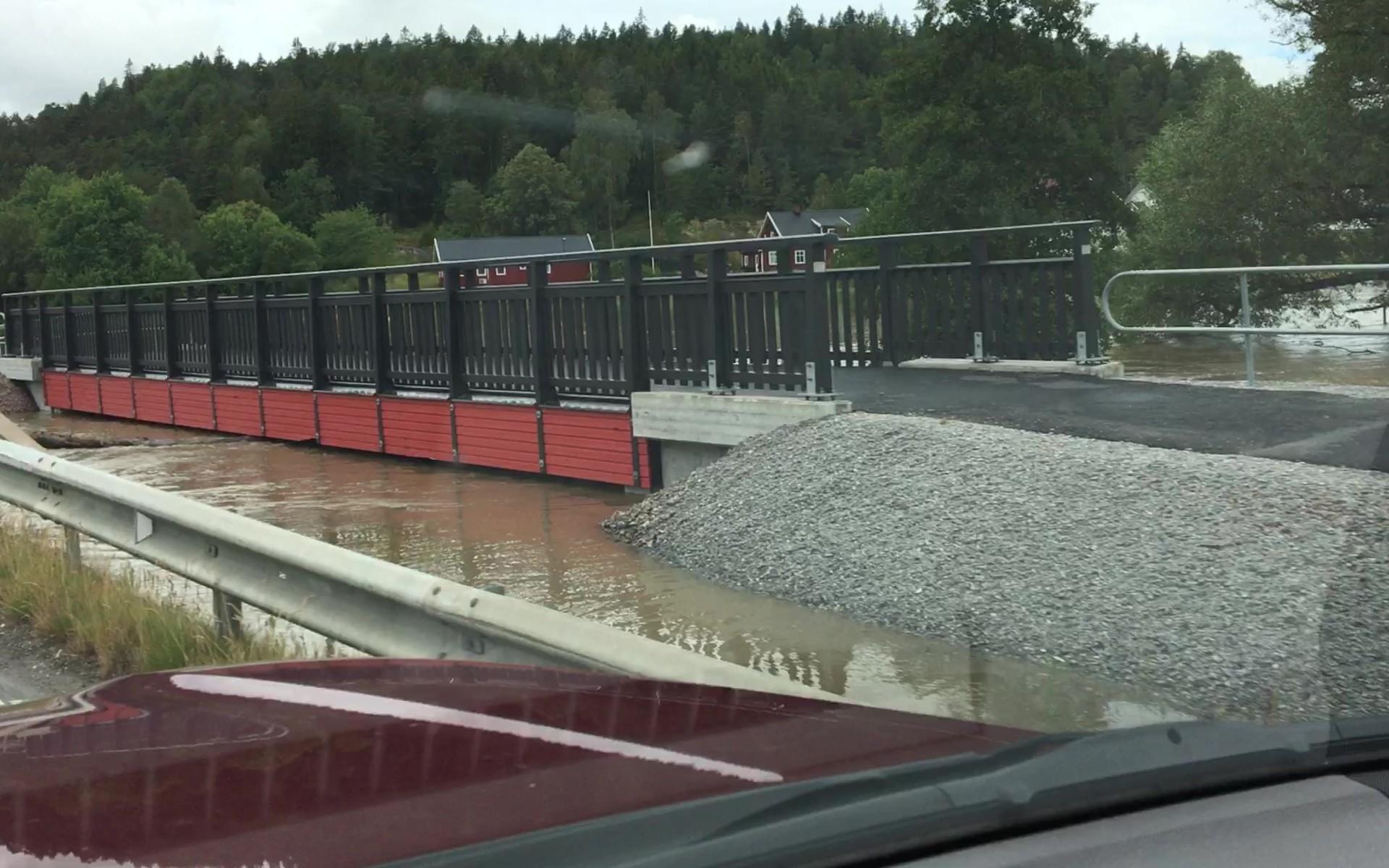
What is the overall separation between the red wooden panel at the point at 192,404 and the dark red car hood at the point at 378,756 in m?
18.5

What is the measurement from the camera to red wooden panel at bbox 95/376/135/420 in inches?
933

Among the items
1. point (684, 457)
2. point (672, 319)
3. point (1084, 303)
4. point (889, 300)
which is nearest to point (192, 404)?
point (889, 300)

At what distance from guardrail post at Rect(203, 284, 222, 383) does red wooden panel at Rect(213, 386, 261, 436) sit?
0.93ft

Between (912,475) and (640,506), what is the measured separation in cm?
270

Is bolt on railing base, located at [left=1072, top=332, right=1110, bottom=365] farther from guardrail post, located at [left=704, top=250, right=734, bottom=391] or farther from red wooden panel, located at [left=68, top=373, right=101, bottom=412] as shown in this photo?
red wooden panel, located at [left=68, top=373, right=101, bottom=412]

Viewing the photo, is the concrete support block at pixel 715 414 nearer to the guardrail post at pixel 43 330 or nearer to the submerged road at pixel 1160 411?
the submerged road at pixel 1160 411

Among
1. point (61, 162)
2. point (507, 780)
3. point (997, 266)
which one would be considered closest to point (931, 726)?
point (507, 780)

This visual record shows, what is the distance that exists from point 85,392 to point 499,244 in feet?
66.6

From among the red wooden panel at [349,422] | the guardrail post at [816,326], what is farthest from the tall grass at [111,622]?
the red wooden panel at [349,422]

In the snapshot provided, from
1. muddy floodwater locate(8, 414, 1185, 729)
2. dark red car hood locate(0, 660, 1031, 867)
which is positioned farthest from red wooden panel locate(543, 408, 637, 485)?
dark red car hood locate(0, 660, 1031, 867)

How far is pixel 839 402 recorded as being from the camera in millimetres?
11125

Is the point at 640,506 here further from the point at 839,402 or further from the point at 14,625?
the point at 14,625

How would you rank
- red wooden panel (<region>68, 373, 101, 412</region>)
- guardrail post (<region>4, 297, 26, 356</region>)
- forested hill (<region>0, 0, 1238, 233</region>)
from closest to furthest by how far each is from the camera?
red wooden panel (<region>68, 373, 101, 412</region>) → guardrail post (<region>4, 297, 26, 356</region>) → forested hill (<region>0, 0, 1238, 233</region>)

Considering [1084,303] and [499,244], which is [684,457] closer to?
[1084,303]
